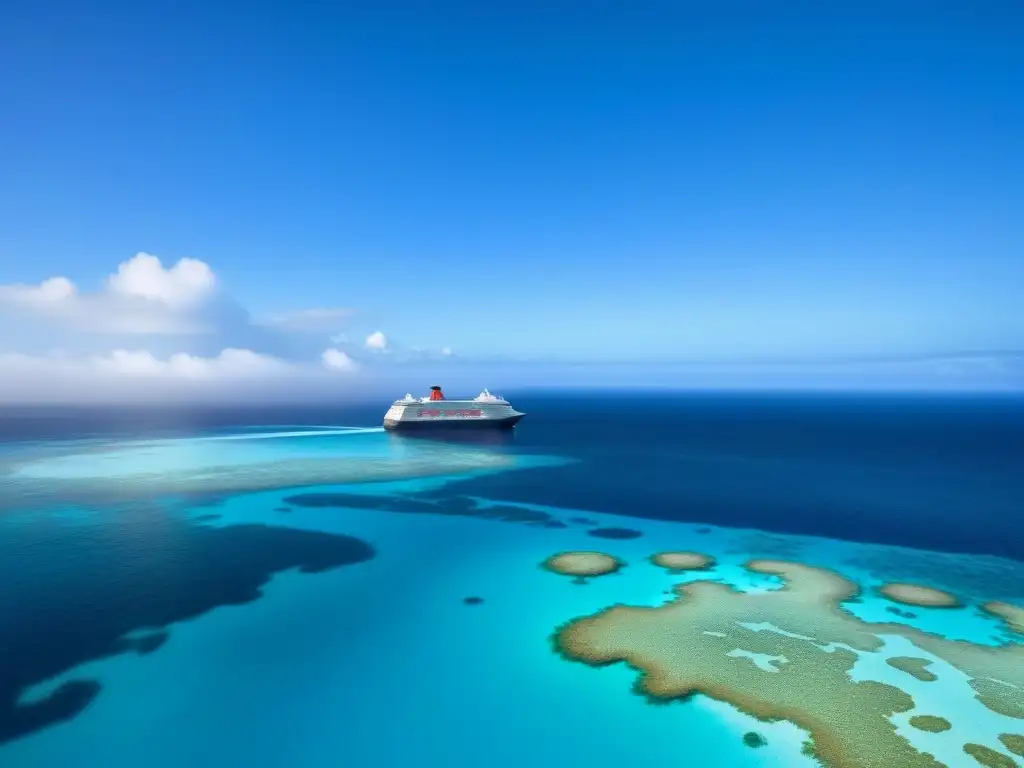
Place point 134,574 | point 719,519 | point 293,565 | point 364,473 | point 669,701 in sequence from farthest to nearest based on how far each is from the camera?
point 364,473, point 719,519, point 293,565, point 134,574, point 669,701

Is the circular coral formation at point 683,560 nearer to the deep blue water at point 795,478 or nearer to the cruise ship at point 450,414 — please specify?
the deep blue water at point 795,478

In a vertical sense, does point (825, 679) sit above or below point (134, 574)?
below

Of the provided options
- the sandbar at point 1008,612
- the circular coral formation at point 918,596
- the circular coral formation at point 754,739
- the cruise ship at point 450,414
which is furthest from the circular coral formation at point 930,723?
the cruise ship at point 450,414

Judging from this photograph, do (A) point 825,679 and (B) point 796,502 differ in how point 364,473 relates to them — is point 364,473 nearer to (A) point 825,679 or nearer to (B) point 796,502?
(B) point 796,502

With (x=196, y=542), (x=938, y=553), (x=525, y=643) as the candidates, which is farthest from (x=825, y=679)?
(x=196, y=542)

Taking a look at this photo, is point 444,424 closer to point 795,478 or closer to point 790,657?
point 795,478

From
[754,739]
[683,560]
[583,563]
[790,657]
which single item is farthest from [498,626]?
[683,560]

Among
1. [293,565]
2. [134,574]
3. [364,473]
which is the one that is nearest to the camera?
[134,574]
